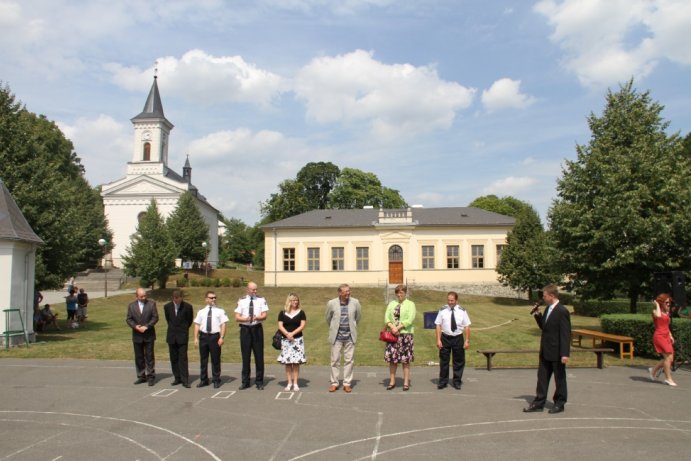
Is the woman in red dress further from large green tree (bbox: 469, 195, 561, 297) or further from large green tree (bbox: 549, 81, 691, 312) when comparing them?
large green tree (bbox: 469, 195, 561, 297)

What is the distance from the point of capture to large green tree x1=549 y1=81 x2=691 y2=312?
58.4 ft

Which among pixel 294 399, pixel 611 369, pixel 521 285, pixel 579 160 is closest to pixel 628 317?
pixel 611 369

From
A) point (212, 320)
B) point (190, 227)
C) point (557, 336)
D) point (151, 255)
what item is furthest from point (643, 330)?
point (190, 227)

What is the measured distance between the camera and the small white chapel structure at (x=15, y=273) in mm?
16094

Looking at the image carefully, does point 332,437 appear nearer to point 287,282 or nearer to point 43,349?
point 43,349

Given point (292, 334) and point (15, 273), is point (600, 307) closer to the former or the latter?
point (292, 334)

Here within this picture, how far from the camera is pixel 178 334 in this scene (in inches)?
419

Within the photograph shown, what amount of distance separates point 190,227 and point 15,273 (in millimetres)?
43270

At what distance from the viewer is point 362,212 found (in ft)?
168

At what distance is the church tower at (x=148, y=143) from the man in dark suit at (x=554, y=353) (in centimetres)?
6333

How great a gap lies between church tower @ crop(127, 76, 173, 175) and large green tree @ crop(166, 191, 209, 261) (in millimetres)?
8446

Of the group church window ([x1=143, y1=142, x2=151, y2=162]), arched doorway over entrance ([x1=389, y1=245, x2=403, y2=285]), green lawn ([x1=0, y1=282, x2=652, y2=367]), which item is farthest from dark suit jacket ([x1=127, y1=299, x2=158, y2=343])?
church window ([x1=143, y1=142, x2=151, y2=162])

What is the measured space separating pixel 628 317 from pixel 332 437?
11.9 metres

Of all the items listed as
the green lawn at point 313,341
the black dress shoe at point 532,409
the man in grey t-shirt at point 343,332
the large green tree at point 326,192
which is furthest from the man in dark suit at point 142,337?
the large green tree at point 326,192
